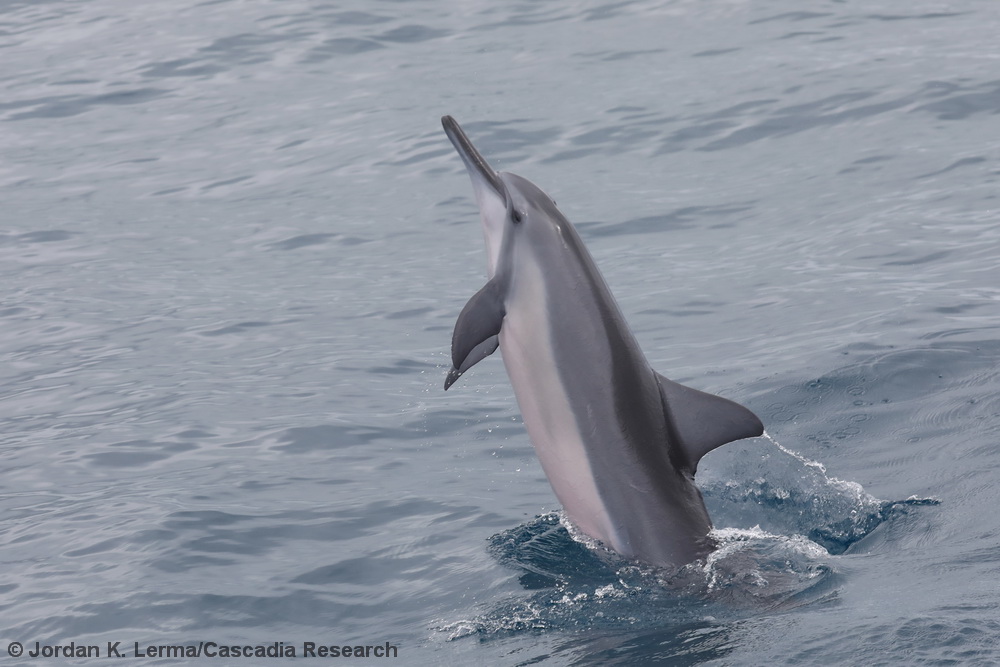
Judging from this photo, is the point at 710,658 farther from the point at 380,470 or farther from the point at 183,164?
the point at 183,164

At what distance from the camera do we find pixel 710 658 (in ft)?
18.3

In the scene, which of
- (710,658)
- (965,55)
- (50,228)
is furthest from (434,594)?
(965,55)

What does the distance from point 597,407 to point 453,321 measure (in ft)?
19.2

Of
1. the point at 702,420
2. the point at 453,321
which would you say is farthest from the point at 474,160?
the point at 453,321

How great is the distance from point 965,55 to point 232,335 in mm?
11777

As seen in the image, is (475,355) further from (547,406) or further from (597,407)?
(597,407)

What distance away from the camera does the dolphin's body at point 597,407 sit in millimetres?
6398

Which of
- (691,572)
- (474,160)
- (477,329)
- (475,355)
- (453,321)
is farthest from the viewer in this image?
(453,321)

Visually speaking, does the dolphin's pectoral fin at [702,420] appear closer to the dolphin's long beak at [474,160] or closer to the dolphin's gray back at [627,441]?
the dolphin's gray back at [627,441]

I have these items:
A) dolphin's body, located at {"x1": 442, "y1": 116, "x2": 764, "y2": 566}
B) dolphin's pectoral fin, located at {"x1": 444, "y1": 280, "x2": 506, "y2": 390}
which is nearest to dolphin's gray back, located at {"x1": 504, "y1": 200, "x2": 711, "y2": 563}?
dolphin's body, located at {"x1": 442, "y1": 116, "x2": 764, "y2": 566}

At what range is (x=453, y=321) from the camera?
1219cm

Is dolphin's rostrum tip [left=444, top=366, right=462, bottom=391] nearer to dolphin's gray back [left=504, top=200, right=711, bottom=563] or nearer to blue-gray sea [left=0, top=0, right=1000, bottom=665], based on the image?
dolphin's gray back [left=504, top=200, right=711, bottom=563]

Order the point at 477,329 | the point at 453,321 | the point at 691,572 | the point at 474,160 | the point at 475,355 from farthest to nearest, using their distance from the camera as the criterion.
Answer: the point at 453,321 < the point at 474,160 < the point at 475,355 < the point at 477,329 < the point at 691,572

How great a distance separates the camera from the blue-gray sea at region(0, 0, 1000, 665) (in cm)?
673
